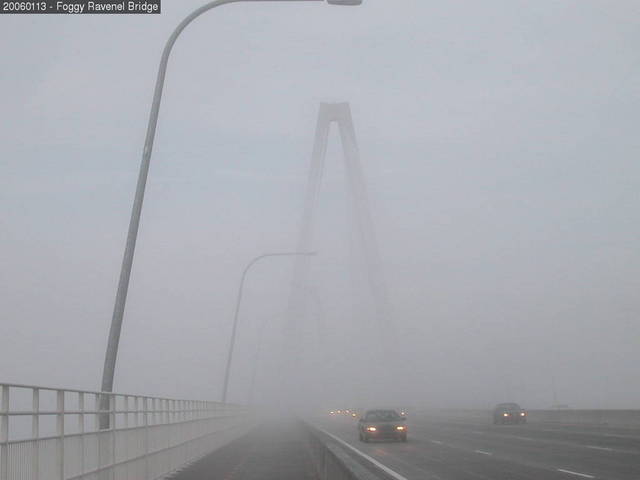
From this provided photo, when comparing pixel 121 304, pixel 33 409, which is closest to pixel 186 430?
pixel 121 304

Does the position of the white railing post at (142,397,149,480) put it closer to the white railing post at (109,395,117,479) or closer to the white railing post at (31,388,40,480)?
the white railing post at (109,395,117,479)

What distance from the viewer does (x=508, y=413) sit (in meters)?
66.8

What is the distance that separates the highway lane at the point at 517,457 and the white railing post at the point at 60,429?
10.9m

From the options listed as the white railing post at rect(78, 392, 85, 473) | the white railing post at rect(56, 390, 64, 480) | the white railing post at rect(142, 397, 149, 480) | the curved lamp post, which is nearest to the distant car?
the white railing post at rect(142, 397, 149, 480)

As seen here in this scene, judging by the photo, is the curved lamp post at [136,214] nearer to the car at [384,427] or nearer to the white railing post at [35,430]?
the white railing post at [35,430]

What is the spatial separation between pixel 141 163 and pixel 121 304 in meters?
3.26

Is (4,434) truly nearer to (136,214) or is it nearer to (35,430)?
(35,430)

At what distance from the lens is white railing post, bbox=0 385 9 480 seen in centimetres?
1106

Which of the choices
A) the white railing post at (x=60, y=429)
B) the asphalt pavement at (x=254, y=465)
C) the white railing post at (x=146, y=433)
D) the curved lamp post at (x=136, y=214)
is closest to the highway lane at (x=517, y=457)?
the asphalt pavement at (x=254, y=465)

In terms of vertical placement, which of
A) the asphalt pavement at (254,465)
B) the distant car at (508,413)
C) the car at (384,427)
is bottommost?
the asphalt pavement at (254,465)

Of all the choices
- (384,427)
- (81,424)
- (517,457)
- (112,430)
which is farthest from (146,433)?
(384,427)

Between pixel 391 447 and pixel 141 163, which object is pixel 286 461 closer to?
pixel 391 447

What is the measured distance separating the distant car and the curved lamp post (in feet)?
160

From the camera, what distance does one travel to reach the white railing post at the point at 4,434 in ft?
36.3
